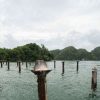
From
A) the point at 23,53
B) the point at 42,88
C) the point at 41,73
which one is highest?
the point at 23,53

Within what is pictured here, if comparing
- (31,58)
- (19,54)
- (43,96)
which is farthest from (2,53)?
(43,96)

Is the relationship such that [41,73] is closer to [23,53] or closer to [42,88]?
[42,88]

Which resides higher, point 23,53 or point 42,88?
point 23,53

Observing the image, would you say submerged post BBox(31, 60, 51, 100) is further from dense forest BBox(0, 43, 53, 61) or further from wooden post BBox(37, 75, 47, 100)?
dense forest BBox(0, 43, 53, 61)

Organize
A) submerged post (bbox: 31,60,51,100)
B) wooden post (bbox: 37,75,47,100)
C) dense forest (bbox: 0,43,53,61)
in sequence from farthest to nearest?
dense forest (bbox: 0,43,53,61), wooden post (bbox: 37,75,47,100), submerged post (bbox: 31,60,51,100)

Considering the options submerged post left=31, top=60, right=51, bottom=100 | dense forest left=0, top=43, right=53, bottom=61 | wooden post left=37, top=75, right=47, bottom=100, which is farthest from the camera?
dense forest left=0, top=43, right=53, bottom=61

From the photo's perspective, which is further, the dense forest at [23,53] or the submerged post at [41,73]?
the dense forest at [23,53]

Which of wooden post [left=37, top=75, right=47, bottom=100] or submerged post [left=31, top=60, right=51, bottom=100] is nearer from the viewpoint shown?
submerged post [left=31, top=60, right=51, bottom=100]

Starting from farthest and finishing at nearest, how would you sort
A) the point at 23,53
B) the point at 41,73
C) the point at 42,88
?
the point at 23,53 → the point at 42,88 → the point at 41,73

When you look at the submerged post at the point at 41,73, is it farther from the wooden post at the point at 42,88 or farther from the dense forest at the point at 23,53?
the dense forest at the point at 23,53

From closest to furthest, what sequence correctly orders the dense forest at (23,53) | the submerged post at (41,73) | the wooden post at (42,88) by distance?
the submerged post at (41,73) < the wooden post at (42,88) < the dense forest at (23,53)

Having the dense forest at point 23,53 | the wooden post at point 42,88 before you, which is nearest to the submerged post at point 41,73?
the wooden post at point 42,88

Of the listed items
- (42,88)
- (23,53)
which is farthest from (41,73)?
(23,53)

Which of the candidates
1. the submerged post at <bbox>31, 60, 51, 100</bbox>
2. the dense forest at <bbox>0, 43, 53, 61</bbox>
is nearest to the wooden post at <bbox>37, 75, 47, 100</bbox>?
the submerged post at <bbox>31, 60, 51, 100</bbox>
